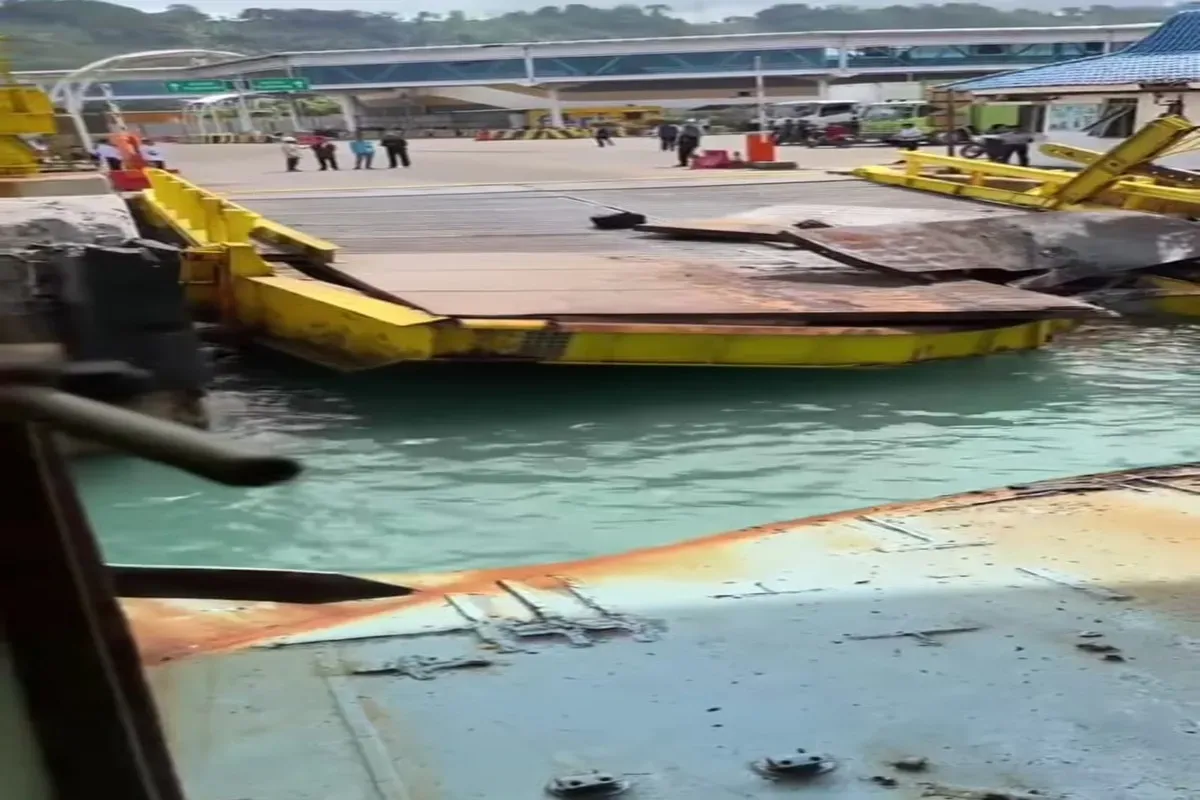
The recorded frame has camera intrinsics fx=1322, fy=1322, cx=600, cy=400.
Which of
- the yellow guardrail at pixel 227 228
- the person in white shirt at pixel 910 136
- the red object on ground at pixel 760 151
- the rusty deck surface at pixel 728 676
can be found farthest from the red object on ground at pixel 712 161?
the rusty deck surface at pixel 728 676

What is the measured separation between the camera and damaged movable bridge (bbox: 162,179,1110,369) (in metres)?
8.34

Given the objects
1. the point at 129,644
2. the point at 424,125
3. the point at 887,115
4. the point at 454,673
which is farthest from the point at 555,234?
the point at 424,125

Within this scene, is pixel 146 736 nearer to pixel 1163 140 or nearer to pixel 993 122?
pixel 1163 140

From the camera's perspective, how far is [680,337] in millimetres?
8445

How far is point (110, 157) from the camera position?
21750mm

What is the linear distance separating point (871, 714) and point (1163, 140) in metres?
10.7

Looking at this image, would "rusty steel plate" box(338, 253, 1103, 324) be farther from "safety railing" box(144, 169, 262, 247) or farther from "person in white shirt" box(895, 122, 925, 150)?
"person in white shirt" box(895, 122, 925, 150)

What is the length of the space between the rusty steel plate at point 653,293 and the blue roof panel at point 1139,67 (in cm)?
1001

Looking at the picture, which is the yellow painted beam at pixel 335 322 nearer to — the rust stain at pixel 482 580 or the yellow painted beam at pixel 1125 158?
the rust stain at pixel 482 580

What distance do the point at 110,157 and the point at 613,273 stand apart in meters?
14.3

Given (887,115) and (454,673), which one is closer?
(454,673)

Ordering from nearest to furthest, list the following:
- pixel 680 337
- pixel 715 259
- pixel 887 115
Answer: pixel 680 337
pixel 715 259
pixel 887 115

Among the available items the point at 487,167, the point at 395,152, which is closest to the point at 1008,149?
the point at 487,167

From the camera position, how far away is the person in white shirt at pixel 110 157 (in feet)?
68.9
